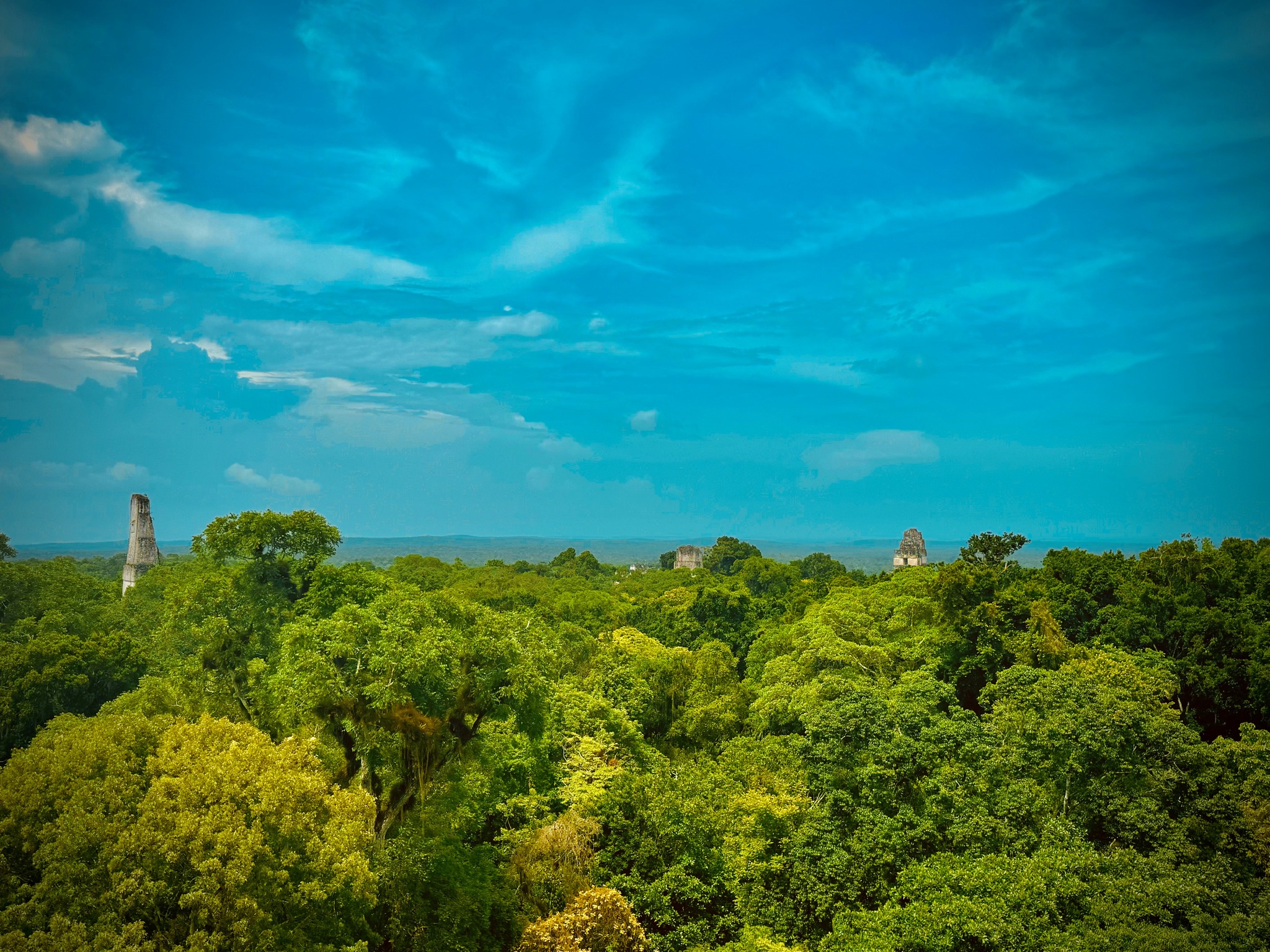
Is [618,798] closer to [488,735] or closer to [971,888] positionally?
[488,735]

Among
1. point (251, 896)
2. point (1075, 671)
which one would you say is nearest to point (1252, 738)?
point (1075, 671)

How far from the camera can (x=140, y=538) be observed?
52.5 m

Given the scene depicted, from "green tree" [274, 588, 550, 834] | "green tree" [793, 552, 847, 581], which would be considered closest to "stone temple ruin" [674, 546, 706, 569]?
"green tree" [793, 552, 847, 581]

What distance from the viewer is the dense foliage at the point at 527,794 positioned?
12.0 metres

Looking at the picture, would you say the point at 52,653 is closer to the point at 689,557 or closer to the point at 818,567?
the point at 818,567

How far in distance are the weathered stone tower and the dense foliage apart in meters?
25.3

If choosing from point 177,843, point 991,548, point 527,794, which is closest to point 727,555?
point 991,548

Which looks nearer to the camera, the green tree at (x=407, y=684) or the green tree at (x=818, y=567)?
the green tree at (x=407, y=684)

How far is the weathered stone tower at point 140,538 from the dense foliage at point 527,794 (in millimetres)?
25346

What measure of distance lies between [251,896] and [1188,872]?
1853cm

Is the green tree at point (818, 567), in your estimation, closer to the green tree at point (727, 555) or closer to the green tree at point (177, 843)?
the green tree at point (727, 555)

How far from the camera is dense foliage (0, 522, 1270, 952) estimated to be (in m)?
12.0

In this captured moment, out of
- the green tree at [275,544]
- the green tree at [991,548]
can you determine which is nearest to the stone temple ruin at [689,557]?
the green tree at [991,548]

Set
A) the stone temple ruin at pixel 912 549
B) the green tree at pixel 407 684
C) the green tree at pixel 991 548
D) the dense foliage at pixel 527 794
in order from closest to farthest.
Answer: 1. the dense foliage at pixel 527 794
2. the green tree at pixel 407 684
3. the green tree at pixel 991 548
4. the stone temple ruin at pixel 912 549
